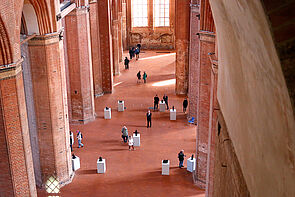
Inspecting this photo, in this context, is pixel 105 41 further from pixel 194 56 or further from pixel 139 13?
pixel 139 13

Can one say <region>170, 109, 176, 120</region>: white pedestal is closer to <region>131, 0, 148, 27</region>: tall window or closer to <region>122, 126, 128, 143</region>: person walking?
<region>122, 126, 128, 143</region>: person walking

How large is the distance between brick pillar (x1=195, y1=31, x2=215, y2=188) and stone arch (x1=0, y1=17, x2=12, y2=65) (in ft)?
20.7

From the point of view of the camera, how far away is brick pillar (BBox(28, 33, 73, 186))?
519 inches

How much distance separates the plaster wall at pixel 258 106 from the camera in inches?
69.9

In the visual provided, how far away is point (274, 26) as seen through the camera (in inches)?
69.2

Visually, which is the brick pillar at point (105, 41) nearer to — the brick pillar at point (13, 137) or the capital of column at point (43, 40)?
the capital of column at point (43, 40)

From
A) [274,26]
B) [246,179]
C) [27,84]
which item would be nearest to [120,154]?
[27,84]

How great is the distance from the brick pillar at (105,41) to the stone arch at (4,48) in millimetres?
13324

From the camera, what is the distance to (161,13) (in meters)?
34.3

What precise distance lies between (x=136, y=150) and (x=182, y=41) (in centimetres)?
815

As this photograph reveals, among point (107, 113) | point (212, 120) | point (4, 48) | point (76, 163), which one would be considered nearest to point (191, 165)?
point (76, 163)

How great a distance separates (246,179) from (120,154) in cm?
1417

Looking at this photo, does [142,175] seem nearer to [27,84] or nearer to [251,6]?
[27,84]

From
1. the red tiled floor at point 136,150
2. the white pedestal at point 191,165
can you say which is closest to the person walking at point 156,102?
the red tiled floor at point 136,150
